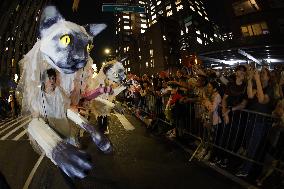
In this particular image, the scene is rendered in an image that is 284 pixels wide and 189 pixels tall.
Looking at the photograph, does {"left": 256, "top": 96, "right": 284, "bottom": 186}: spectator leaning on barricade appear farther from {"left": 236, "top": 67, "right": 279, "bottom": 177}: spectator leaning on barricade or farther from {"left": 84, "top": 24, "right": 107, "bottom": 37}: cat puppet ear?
{"left": 84, "top": 24, "right": 107, "bottom": 37}: cat puppet ear

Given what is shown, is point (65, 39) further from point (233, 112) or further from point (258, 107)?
point (233, 112)

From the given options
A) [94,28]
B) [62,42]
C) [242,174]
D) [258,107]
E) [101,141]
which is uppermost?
[94,28]

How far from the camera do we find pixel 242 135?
26.3ft

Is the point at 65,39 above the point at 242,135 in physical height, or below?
above

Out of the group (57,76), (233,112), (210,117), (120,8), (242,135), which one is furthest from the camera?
(120,8)

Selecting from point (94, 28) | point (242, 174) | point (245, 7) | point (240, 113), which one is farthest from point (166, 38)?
point (94, 28)

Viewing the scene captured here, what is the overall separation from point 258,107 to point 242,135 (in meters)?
0.94

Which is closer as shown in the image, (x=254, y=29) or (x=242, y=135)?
(x=242, y=135)

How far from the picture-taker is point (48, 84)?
4.29 m

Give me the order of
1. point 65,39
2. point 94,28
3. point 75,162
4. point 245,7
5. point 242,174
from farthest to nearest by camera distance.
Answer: point 245,7 → point 242,174 → point 94,28 → point 65,39 → point 75,162

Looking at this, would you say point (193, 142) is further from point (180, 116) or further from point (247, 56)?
point (247, 56)

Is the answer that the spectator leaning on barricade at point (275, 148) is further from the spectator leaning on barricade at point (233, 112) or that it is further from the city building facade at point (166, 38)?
the city building facade at point (166, 38)

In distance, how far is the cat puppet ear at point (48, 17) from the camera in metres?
3.94

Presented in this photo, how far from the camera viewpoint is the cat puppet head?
12.7ft
